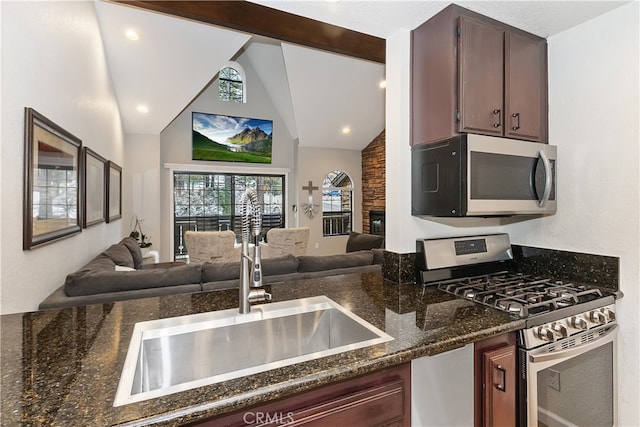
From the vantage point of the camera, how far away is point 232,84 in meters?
6.62

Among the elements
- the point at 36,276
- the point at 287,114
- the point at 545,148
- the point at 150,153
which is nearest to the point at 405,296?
the point at 545,148

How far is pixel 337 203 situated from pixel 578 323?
6.26 m

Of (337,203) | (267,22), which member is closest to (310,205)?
(337,203)

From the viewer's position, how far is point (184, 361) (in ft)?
3.76

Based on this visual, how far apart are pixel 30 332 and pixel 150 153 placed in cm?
498

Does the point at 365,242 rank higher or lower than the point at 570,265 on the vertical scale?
lower

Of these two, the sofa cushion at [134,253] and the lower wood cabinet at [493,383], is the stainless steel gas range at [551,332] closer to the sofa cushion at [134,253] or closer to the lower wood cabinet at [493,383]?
the lower wood cabinet at [493,383]

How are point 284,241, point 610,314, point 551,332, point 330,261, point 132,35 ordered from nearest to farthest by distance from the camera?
point 551,332 < point 610,314 < point 330,261 < point 132,35 < point 284,241

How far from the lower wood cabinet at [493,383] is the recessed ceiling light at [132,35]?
166 inches

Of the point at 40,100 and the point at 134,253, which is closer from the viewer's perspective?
the point at 40,100

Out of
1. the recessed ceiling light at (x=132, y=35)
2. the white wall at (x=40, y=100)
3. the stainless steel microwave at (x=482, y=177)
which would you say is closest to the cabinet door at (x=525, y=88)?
the stainless steel microwave at (x=482, y=177)

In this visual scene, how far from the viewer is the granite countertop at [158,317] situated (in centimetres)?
69

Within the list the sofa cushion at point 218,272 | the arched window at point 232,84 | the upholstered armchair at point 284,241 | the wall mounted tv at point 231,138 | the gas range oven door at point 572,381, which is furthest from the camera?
the arched window at point 232,84
